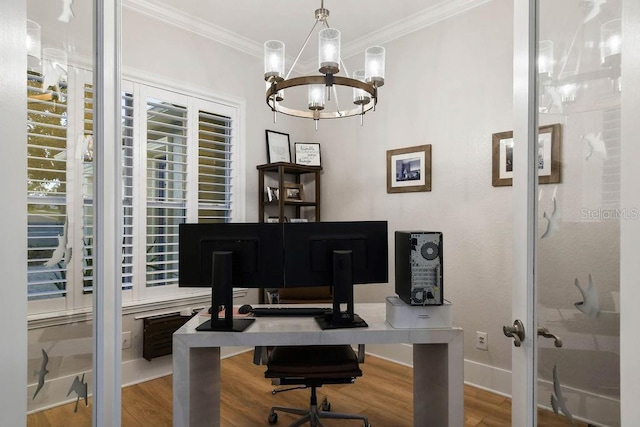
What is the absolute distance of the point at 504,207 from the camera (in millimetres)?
2844

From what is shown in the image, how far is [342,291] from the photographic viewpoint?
1.83 m

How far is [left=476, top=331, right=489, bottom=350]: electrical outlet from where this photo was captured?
2949 mm

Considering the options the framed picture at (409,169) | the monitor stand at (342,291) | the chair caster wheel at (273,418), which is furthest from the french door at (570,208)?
the framed picture at (409,169)

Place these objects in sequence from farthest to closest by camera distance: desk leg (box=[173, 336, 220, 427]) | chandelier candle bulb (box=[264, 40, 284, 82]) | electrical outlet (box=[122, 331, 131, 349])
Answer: electrical outlet (box=[122, 331, 131, 349]), chandelier candle bulb (box=[264, 40, 284, 82]), desk leg (box=[173, 336, 220, 427])

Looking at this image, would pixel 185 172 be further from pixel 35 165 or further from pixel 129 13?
pixel 35 165

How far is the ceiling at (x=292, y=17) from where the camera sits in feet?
10.3

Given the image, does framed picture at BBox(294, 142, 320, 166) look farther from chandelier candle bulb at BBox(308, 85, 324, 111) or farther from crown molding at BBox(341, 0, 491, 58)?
chandelier candle bulb at BBox(308, 85, 324, 111)

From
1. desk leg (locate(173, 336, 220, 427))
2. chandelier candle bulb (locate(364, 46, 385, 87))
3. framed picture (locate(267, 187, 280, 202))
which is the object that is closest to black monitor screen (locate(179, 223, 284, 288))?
desk leg (locate(173, 336, 220, 427))

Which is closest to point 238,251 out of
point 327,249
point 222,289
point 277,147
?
point 222,289

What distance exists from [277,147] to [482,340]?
2.74 meters

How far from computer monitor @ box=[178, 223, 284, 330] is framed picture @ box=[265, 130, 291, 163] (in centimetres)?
220

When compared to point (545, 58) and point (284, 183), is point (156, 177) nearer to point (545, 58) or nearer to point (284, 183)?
point (284, 183)

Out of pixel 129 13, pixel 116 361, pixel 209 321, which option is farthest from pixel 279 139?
pixel 116 361

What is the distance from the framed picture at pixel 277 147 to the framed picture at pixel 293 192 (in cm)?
31
